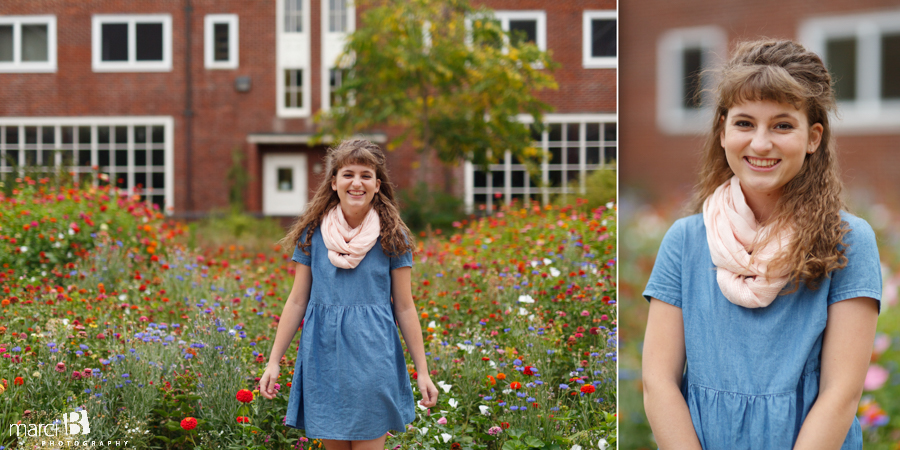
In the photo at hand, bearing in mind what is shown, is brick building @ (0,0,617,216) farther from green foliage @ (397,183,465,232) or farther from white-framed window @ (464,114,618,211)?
green foliage @ (397,183,465,232)

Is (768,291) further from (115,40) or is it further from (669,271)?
(115,40)

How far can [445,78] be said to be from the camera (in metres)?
13.0

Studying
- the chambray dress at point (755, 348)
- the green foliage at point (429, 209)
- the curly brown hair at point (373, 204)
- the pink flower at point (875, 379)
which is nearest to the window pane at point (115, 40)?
the green foliage at point (429, 209)

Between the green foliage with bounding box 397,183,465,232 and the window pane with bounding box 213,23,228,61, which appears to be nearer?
the green foliage with bounding box 397,183,465,232

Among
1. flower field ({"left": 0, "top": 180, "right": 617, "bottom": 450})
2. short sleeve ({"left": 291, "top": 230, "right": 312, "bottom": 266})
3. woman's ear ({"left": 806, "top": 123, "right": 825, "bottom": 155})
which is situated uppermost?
woman's ear ({"left": 806, "top": 123, "right": 825, "bottom": 155})

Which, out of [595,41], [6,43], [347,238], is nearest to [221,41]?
[6,43]

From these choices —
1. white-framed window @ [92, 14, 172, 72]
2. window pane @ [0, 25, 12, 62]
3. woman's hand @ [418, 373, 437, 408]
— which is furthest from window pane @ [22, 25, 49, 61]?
woman's hand @ [418, 373, 437, 408]

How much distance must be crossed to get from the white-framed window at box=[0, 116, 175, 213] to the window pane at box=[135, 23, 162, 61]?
1.56 m

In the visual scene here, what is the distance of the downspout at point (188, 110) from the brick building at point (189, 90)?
0.08ft

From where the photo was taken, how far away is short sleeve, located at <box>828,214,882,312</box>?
4.78 ft

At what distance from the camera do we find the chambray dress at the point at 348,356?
2.26 m

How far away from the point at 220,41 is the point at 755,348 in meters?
17.7

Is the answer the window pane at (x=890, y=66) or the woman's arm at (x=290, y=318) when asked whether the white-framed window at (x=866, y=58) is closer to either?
the window pane at (x=890, y=66)

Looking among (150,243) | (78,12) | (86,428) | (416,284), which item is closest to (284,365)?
(86,428)
